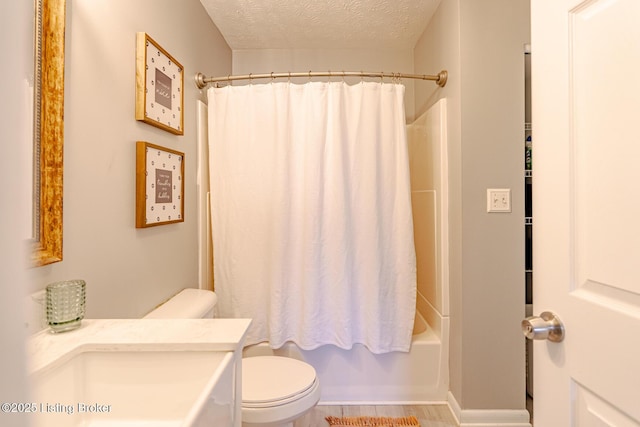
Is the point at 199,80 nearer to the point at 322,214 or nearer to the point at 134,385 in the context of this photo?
the point at 322,214

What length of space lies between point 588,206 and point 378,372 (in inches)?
59.7

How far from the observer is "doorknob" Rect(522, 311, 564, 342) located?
69 cm

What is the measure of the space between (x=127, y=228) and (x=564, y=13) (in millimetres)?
1395

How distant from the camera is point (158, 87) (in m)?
1.37

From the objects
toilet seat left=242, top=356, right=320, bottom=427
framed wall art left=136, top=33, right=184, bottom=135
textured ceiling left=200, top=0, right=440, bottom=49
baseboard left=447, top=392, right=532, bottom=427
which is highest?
textured ceiling left=200, top=0, right=440, bottom=49

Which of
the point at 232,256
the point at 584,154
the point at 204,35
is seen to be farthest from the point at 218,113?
the point at 584,154

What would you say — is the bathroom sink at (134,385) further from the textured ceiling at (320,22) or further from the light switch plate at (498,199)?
the textured ceiling at (320,22)

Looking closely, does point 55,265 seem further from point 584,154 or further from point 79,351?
point 584,154

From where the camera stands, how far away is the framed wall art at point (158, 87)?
Result: 1.24 m

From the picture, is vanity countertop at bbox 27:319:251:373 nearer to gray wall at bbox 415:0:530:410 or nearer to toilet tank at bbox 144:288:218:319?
toilet tank at bbox 144:288:218:319

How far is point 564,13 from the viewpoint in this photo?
68 centimetres

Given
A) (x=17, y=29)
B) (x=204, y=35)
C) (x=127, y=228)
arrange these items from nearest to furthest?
(x=17, y=29), (x=127, y=228), (x=204, y=35)

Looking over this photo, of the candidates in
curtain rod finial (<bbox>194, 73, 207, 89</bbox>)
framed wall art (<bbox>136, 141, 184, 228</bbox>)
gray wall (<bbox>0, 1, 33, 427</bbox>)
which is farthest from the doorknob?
curtain rod finial (<bbox>194, 73, 207, 89</bbox>)

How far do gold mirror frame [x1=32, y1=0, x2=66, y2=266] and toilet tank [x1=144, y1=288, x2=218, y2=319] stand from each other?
541mm
